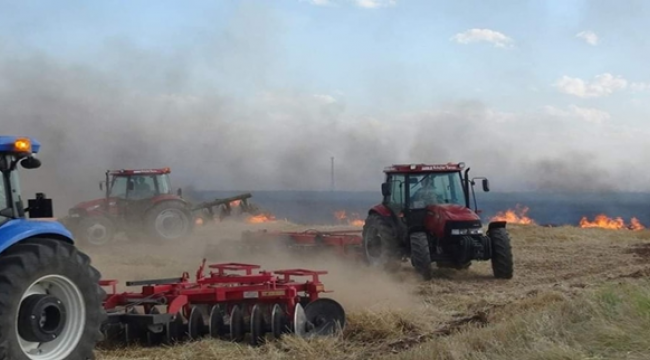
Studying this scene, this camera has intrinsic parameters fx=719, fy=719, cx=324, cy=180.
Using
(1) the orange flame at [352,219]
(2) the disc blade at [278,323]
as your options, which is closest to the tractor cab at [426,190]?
(2) the disc blade at [278,323]

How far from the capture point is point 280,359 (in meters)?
7.16

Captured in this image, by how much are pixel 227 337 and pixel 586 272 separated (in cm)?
780

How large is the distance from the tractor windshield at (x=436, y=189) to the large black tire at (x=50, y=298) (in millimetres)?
7816

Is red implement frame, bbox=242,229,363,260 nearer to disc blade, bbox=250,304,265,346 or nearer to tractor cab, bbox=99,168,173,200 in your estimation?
tractor cab, bbox=99,168,173,200

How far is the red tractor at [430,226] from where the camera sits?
41.3 feet

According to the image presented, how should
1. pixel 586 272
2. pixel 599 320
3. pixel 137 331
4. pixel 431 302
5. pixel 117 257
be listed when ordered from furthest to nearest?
pixel 117 257, pixel 586 272, pixel 431 302, pixel 137 331, pixel 599 320

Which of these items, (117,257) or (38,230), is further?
(117,257)

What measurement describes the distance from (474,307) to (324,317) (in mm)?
2650

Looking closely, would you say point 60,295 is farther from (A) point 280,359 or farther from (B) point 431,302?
(B) point 431,302

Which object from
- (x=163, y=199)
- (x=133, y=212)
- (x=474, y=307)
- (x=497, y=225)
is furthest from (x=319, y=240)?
(x=133, y=212)

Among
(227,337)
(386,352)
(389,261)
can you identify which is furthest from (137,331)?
(389,261)

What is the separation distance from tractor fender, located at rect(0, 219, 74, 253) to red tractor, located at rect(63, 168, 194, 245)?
12998mm

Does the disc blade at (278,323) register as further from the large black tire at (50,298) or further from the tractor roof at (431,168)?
the tractor roof at (431,168)

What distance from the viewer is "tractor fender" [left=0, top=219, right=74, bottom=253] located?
5.95 metres
